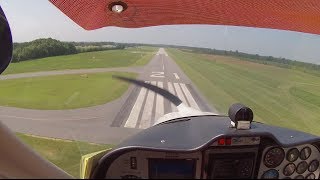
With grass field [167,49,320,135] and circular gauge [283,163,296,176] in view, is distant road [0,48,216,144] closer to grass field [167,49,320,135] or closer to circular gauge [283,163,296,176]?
grass field [167,49,320,135]

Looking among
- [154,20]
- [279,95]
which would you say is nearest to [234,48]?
[279,95]

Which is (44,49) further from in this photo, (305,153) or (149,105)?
(305,153)

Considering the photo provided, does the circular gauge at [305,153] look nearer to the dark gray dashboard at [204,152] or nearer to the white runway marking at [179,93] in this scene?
the dark gray dashboard at [204,152]

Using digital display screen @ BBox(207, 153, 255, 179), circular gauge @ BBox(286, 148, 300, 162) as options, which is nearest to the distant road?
digital display screen @ BBox(207, 153, 255, 179)

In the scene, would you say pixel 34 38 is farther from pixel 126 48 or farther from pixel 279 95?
pixel 279 95

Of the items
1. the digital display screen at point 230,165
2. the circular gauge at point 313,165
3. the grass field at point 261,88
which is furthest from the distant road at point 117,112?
the circular gauge at point 313,165
